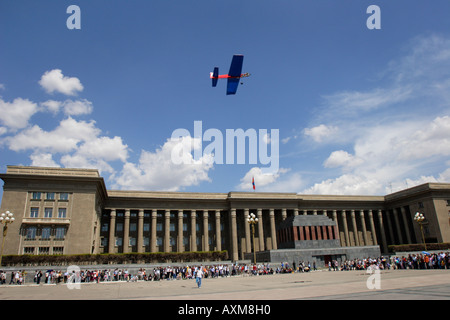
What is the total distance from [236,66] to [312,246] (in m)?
33.2

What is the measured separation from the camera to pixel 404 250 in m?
52.7

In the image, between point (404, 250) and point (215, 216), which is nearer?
point (404, 250)

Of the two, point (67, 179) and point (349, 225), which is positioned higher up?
point (67, 179)

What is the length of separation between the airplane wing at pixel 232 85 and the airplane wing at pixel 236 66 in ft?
1.33

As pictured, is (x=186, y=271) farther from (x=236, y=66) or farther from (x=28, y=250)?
(x=236, y=66)

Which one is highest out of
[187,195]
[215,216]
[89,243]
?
[187,195]

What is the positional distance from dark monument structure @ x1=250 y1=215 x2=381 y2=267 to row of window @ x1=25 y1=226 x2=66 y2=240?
2914 centimetres

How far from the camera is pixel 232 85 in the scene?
84.7ft

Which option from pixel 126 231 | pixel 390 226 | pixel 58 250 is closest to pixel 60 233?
pixel 58 250

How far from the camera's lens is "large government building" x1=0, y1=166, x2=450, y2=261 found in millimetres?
43281
